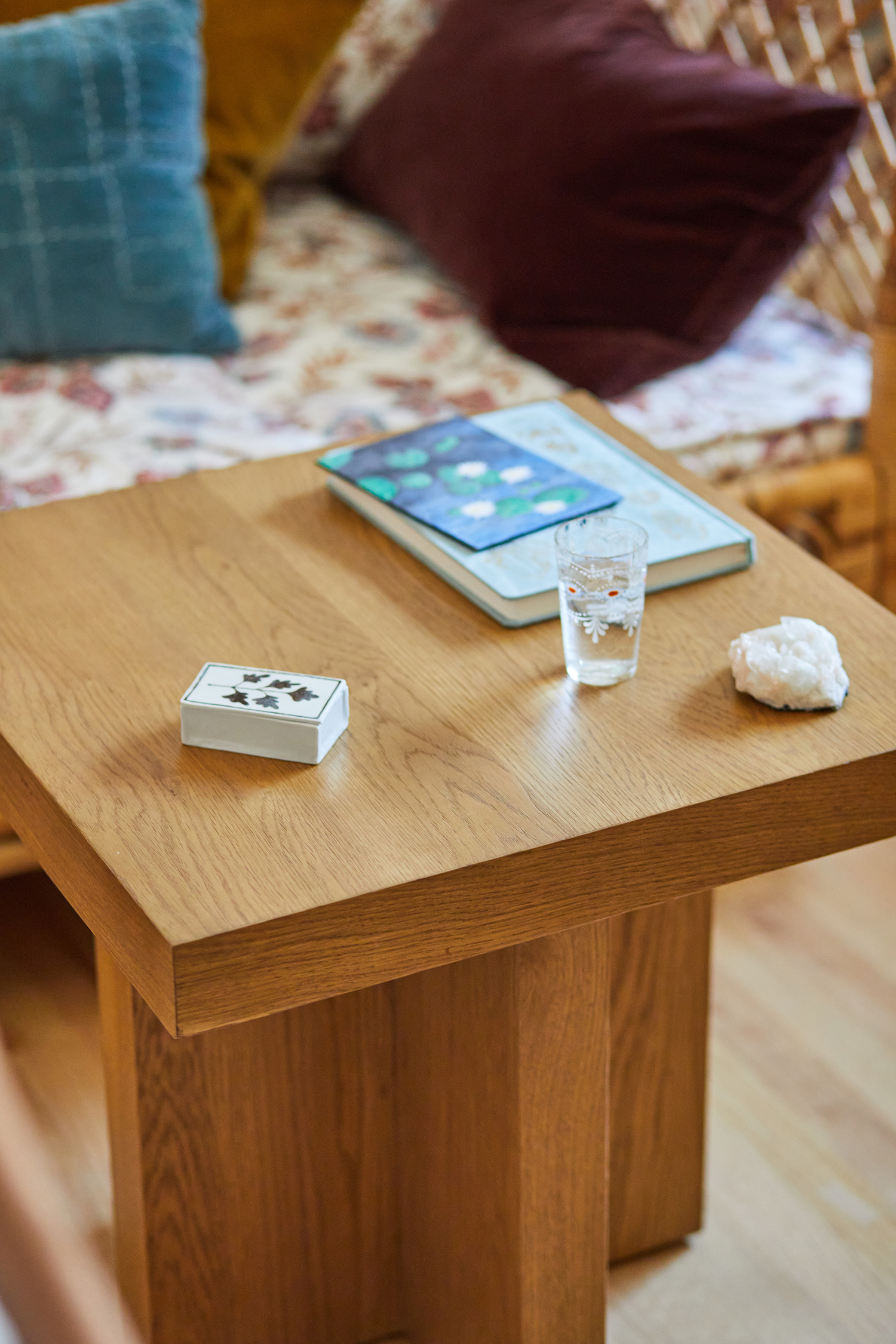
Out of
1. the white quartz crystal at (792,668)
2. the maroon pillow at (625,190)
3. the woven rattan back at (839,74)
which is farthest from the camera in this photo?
the woven rattan back at (839,74)

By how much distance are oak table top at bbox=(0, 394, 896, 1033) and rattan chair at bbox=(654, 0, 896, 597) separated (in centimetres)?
66

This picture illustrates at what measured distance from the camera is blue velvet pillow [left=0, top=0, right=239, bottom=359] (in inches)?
64.4

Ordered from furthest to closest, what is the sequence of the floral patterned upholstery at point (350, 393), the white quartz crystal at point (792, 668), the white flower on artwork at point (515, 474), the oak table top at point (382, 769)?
1. the floral patterned upholstery at point (350, 393)
2. the white flower on artwork at point (515, 474)
3. the white quartz crystal at point (792, 668)
4. the oak table top at point (382, 769)

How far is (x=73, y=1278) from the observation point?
0.33 meters

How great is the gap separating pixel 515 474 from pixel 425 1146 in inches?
18.8

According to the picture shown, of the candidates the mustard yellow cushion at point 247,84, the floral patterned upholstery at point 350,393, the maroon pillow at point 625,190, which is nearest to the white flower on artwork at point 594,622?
the floral patterned upholstery at point 350,393

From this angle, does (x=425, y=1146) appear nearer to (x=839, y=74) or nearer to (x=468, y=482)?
(x=468, y=482)

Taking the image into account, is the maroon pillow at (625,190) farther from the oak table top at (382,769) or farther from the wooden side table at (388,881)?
the oak table top at (382,769)

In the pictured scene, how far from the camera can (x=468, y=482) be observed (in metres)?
1.08

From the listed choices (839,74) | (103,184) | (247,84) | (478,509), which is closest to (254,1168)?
(478,509)

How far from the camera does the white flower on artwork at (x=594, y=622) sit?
0.86 meters

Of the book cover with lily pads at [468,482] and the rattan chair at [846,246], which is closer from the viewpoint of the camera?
the book cover with lily pads at [468,482]

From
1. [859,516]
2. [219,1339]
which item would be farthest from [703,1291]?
[859,516]

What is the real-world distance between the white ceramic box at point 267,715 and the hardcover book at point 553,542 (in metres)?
0.16
